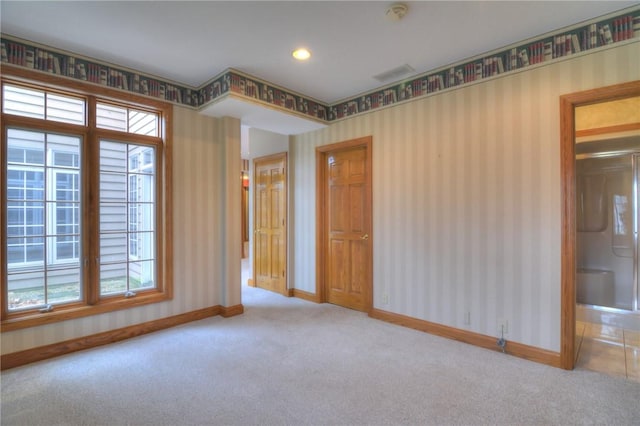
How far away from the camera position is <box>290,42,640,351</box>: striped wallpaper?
8.50 ft

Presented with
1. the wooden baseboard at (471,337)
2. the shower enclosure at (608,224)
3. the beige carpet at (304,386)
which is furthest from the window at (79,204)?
the shower enclosure at (608,224)

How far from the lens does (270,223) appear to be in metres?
5.11

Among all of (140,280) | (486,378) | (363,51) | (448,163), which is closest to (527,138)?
(448,163)

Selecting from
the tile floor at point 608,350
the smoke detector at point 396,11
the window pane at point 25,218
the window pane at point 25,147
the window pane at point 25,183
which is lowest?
the tile floor at point 608,350

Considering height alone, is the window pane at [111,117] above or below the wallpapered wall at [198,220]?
above

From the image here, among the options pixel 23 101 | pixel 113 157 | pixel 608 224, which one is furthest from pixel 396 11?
pixel 608 224

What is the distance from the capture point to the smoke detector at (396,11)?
216cm

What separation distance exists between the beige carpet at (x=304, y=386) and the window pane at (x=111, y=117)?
218 cm

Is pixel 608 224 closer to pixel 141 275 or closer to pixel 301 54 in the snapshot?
pixel 301 54

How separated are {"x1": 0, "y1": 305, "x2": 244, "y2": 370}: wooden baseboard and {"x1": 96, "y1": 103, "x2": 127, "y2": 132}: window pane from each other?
2.06m

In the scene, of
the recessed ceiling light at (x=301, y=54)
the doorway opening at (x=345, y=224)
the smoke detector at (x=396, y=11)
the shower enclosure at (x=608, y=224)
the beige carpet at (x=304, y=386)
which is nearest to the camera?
the beige carpet at (x=304, y=386)

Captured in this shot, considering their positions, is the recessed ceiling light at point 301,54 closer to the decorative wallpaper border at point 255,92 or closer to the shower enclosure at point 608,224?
the decorative wallpaper border at point 255,92

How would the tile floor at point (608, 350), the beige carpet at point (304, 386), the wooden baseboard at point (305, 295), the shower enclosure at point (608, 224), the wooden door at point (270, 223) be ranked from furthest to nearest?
1. the wooden door at point (270, 223)
2. the wooden baseboard at point (305, 295)
3. the shower enclosure at point (608, 224)
4. the tile floor at point (608, 350)
5. the beige carpet at point (304, 386)

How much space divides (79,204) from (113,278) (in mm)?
816
